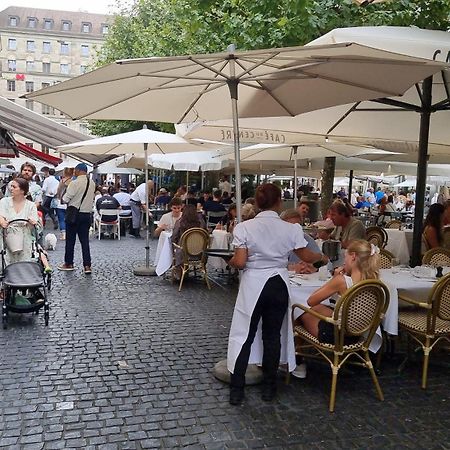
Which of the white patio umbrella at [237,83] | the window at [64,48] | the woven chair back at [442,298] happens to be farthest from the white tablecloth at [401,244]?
the window at [64,48]

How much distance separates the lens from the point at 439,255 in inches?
267

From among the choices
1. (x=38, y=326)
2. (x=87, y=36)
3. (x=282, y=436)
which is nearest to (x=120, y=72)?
(x=282, y=436)

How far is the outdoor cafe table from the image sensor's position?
15.4 feet

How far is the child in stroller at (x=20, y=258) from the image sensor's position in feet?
20.4

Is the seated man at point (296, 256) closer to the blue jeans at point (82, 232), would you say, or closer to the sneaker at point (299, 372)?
the sneaker at point (299, 372)

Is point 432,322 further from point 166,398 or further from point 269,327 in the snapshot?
→ point 166,398

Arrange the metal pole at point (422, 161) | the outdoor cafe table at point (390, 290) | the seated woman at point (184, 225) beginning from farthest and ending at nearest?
the seated woman at point (184, 225) → the metal pole at point (422, 161) → the outdoor cafe table at point (390, 290)

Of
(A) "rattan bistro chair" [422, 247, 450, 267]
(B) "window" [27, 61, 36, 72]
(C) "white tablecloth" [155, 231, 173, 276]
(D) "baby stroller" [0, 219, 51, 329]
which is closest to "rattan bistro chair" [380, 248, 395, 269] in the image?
(A) "rattan bistro chair" [422, 247, 450, 267]

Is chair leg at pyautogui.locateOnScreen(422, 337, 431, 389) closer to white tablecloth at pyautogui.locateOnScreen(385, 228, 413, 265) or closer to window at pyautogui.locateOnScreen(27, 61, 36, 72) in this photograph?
white tablecloth at pyautogui.locateOnScreen(385, 228, 413, 265)

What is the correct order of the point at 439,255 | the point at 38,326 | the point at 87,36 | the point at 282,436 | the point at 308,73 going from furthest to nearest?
the point at 87,36 < the point at 439,255 < the point at 38,326 < the point at 308,73 < the point at 282,436

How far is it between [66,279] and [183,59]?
5.95 meters

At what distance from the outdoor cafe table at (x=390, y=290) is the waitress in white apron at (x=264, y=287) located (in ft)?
1.25

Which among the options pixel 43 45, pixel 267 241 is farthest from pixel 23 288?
pixel 43 45

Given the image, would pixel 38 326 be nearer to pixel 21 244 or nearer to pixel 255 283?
pixel 21 244
